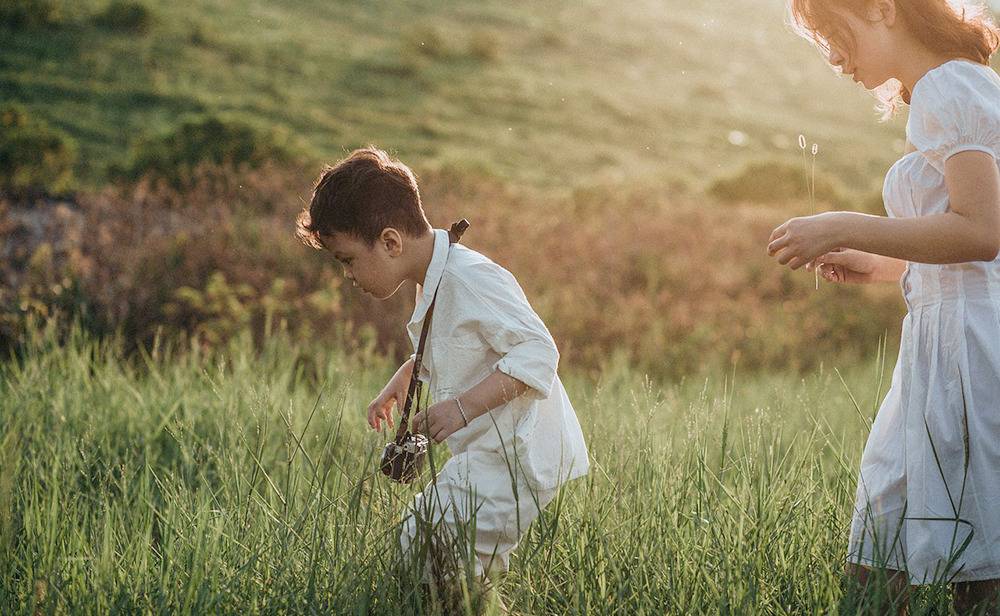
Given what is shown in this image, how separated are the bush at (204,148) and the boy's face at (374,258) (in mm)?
9107

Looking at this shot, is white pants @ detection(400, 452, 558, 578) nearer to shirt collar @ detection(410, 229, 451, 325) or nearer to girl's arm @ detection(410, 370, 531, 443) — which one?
girl's arm @ detection(410, 370, 531, 443)

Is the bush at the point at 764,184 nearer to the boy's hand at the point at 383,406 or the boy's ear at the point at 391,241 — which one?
the boy's hand at the point at 383,406

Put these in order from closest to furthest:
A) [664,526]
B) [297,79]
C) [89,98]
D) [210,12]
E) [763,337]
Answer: [664,526] → [763,337] → [89,98] → [297,79] → [210,12]

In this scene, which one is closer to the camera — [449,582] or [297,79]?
[449,582]

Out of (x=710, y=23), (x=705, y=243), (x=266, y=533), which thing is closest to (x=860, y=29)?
(x=266, y=533)

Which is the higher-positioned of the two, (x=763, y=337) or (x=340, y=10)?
(x=340, y=10)

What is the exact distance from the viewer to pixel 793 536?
7.88 ft

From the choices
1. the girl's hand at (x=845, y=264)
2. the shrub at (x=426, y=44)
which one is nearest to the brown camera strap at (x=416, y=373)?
the girl's hand at (x=845, y=264)

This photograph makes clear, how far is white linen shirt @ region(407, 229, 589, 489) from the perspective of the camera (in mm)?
2139

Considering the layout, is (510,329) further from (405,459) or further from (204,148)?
(204,148)

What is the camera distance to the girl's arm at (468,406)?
2053 mm

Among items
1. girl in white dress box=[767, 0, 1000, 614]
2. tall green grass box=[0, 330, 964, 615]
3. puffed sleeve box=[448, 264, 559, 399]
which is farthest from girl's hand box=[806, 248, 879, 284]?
puffed sleeve box=[448, 264, 559, 399]

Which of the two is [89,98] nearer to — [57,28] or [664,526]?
[57,28]

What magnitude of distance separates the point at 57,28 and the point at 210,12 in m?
5.09
